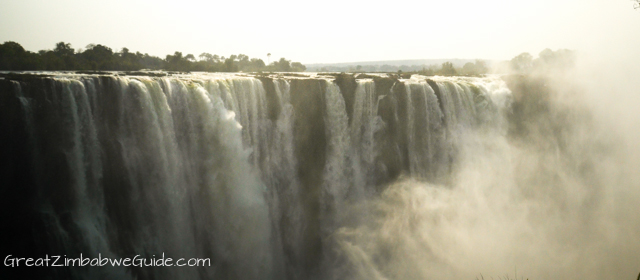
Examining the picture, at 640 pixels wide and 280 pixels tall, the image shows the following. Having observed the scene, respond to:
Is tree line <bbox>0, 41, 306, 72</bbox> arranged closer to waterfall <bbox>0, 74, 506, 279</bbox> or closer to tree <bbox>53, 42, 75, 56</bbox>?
tree <bbox>53, 42, 75, 56</bbox>

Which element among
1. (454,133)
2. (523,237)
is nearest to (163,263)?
(454,133)

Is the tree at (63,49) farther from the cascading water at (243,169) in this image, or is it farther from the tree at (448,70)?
the tree at (448,70)

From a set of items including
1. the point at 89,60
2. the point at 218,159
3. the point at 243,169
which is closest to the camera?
the point at 218,159

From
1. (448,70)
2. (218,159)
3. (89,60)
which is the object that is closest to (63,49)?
(89,60)

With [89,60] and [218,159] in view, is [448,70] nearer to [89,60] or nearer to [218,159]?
[89,60]

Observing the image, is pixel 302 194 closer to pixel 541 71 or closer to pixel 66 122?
pixel 66 122

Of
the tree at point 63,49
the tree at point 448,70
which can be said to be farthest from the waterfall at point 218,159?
the tree at point 448,70

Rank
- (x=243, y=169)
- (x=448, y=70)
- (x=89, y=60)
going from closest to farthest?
(x=243, y=169) < (x=89, y=60) < (x=448, y=70)

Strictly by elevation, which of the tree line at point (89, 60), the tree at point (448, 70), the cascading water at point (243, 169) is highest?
the tree line at point (89, 60)
